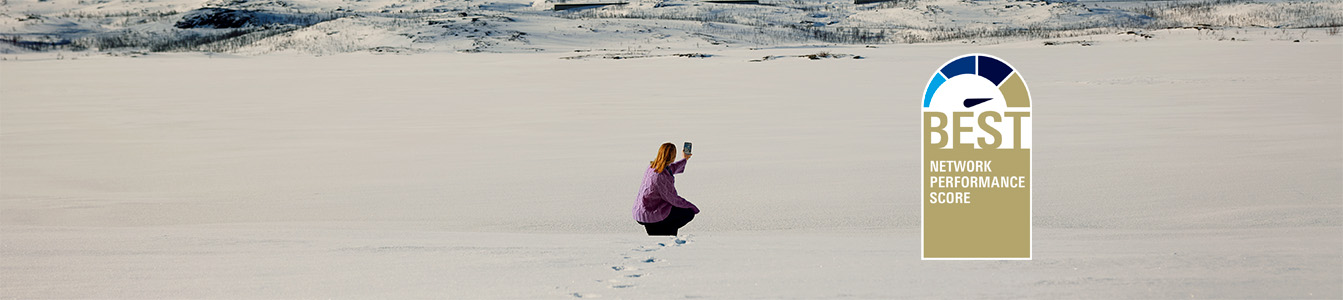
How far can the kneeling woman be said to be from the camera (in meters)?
5.07

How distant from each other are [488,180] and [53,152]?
174 inches

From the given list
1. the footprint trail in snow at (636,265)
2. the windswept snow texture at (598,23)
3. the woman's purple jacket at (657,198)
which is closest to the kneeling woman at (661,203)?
the woman's purple jacket at (657,198)

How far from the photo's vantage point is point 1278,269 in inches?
161

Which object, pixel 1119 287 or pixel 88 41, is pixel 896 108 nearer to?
pixel 1119 287

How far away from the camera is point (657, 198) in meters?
5.17

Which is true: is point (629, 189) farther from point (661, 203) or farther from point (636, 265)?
point (636, 265)

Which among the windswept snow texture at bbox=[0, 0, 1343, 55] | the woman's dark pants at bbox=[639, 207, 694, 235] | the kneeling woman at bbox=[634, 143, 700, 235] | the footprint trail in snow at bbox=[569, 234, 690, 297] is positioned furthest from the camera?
the windswept snow texture at bbox=[0, 0, 1343, 55]

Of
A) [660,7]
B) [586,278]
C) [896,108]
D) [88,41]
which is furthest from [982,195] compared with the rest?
[660,7]

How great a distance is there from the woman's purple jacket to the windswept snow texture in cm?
2565

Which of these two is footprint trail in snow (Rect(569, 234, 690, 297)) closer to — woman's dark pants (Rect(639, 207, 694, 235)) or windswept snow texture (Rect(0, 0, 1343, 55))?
woman's dark pants (Rect(639, 207, 694, 235))

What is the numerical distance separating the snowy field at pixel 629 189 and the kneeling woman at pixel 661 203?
128 millimetres

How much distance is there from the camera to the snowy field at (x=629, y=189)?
4.11 metres

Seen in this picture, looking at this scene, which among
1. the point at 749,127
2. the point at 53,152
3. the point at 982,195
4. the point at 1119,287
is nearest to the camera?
the point at 1119,287

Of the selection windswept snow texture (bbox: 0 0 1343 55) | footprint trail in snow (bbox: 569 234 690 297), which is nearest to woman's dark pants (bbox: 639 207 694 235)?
footprint trail in snow (bbox: 569 234 690 297)
